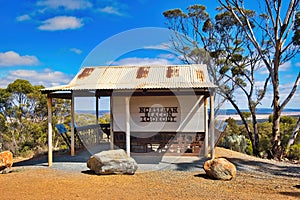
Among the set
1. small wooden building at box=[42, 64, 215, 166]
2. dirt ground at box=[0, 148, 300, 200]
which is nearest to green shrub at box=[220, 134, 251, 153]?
small wooden building at box=[42, 64, 215, 166]

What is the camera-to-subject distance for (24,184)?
6.26 metres

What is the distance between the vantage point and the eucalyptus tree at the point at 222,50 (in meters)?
16.5

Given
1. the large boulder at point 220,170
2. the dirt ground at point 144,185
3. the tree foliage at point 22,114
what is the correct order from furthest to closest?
1. the tree foliage at point 22,114
2. the large boulder at point 220,170
3. the dirt ground at point 144,185

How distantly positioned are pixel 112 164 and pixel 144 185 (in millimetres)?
1370

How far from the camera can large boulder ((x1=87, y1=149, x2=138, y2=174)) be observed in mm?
7082

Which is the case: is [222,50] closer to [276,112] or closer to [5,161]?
[276,112]

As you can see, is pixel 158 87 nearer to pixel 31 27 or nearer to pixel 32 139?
pixel 32 139

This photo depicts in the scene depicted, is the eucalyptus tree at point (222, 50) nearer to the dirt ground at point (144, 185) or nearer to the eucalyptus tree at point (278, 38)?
the eucalyptus tree at point (278, 38)

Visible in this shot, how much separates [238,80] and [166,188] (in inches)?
499

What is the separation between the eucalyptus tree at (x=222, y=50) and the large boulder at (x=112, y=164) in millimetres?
10256

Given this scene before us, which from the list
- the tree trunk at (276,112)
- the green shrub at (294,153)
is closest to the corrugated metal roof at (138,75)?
the tree trunk at (276,112)

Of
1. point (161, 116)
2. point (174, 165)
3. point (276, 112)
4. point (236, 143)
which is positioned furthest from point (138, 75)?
point (236, 143)

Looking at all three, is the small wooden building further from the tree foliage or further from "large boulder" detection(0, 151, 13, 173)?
the tree foliage

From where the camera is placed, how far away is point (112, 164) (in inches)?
281
